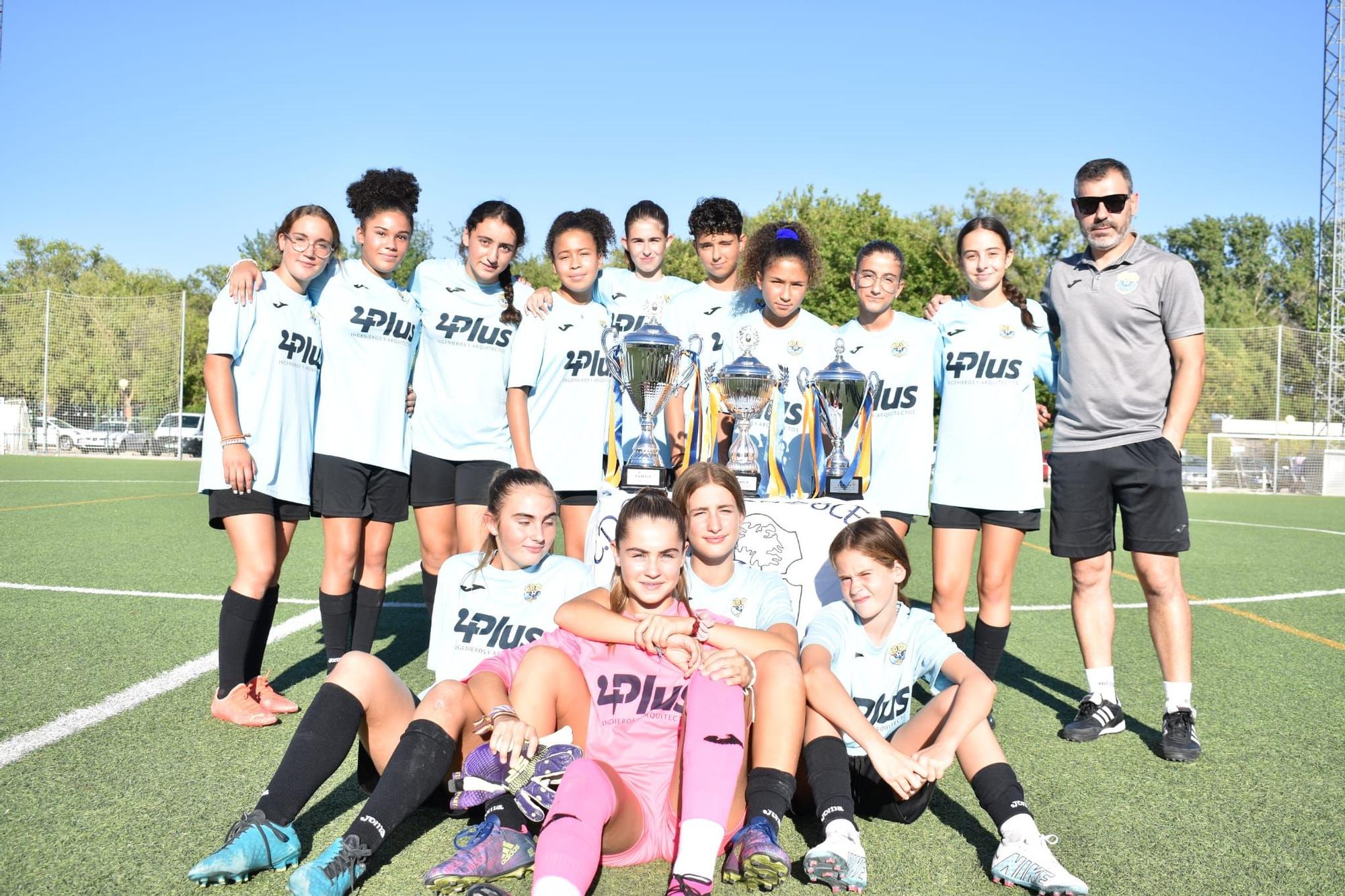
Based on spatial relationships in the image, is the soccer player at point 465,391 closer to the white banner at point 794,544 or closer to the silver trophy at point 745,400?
the white banner at point 794,544

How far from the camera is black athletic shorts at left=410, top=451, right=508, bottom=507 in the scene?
420 centimetres

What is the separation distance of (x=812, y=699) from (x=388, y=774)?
1.07m

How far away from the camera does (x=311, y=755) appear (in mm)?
2393

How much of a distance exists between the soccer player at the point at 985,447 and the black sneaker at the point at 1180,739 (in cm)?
68

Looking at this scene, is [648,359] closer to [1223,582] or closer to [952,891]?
[952,891]

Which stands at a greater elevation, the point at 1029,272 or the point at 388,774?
the point at 1029,272

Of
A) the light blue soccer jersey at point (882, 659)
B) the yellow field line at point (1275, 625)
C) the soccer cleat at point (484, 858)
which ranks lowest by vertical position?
the yellow field line at point (1275, 625)

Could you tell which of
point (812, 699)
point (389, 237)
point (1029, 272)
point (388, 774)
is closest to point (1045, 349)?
point (812, 699)

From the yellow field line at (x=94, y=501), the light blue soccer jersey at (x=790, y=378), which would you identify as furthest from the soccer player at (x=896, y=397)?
the yellow field line at (x=94, y=501)

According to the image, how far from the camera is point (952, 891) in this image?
242 cm

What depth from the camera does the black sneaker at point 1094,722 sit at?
3713 millimetres

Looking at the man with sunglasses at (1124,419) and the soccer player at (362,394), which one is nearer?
the man with sunglasses at (1124,419)

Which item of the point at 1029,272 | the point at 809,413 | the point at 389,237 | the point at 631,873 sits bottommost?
the point at 631,873

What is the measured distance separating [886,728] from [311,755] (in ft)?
5.16
